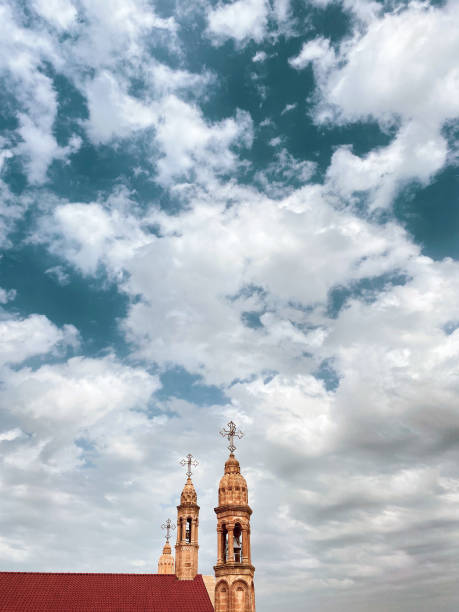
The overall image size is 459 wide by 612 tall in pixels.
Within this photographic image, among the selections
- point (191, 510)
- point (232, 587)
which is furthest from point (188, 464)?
point (232, 587)

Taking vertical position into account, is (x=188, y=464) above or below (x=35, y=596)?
above

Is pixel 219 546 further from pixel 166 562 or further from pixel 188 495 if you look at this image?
pixel 166 562

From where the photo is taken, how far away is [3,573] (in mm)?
55844

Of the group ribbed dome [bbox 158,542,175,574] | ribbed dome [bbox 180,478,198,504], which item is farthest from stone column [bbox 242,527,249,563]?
ribbed dome [bbox 158,542,175,574]

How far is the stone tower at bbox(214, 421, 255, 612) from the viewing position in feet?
164

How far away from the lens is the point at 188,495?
71125mm

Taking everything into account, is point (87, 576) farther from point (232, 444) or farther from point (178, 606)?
point (232, 444)

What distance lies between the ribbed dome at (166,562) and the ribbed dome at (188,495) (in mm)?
35516

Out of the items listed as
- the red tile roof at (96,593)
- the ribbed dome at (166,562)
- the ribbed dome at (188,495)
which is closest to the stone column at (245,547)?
the red tile roof at (96,593)

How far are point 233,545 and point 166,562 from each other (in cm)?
5498

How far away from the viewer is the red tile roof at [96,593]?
52906mm

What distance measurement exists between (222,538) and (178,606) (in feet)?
32.7

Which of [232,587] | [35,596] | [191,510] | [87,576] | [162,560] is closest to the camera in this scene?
A: [232,587]

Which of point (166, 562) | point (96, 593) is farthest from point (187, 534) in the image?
point (166, 562)
